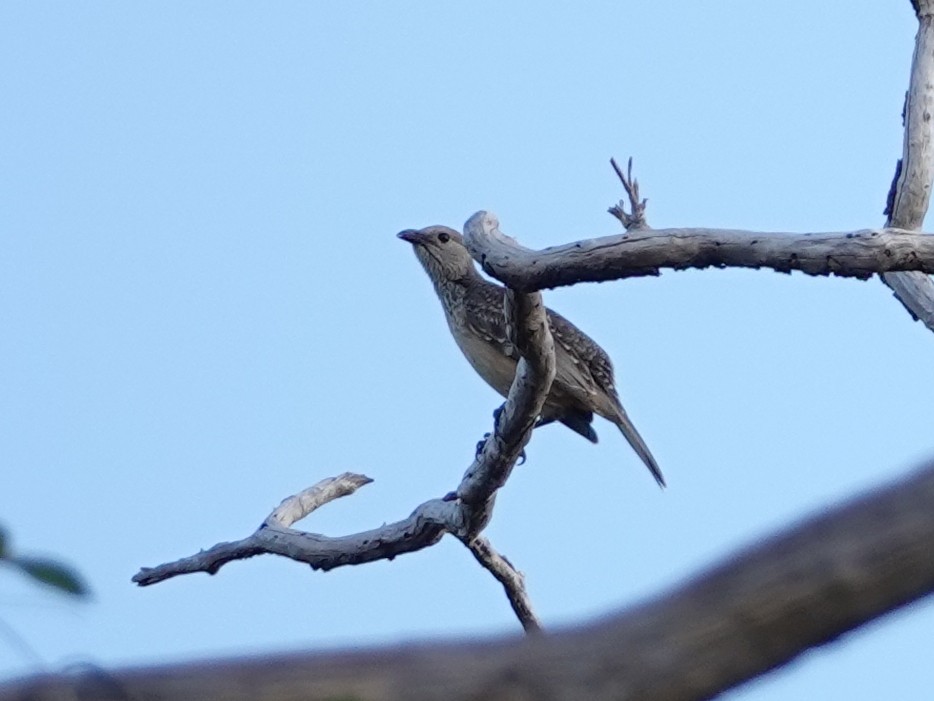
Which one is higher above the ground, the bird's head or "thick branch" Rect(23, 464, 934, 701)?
the bird's head

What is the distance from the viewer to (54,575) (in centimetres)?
203

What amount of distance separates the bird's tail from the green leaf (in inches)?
279

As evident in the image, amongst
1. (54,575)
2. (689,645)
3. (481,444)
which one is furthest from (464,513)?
(689,645)

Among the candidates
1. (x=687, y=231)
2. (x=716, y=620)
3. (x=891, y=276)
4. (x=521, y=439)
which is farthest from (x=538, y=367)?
(x=716, y=620)

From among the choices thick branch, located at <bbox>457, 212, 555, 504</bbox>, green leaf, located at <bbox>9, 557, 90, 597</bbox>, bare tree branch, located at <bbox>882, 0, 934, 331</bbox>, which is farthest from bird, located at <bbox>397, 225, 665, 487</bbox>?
green leaf, located at <bbox>9, 557, 90, 597</bbox>

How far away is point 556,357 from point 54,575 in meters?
6.91

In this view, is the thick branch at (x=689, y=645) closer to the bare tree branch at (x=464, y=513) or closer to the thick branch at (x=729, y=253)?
the thick branch at (x=729, y=253)

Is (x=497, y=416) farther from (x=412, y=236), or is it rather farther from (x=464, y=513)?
(x=412, y=236)

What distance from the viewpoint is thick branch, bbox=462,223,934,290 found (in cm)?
558

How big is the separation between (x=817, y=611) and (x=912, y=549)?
124mm

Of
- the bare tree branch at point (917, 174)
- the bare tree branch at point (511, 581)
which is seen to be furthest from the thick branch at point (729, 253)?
the bare tree branch at point (511, 581)

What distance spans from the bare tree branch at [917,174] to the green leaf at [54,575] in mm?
5843

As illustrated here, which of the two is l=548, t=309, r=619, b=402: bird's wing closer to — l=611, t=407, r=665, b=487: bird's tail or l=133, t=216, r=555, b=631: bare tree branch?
l=611, t=407, r=665, b=487: bird's tail

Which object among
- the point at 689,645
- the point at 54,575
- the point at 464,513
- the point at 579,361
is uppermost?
the point at 579,361
